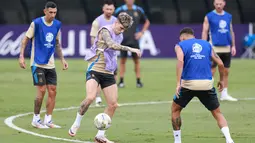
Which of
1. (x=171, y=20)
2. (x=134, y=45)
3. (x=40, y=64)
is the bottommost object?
(x=171, y=20)

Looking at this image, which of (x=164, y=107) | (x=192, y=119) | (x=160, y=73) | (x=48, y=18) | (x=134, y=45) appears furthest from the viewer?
(x=160, y=73)

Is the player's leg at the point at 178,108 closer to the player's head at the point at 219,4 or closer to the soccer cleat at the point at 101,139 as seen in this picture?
the soccer cleat at the point at 101,139

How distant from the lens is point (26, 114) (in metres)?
17.2

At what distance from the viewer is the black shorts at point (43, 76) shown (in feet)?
49.9

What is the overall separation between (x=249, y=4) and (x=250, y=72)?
38.0 feet

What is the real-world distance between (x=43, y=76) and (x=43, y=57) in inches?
14.2

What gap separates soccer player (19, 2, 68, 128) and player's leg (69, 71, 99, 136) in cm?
174

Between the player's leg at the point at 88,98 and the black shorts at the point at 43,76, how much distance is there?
1.67 m

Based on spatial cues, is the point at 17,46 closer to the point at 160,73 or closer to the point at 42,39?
the point at 160,73

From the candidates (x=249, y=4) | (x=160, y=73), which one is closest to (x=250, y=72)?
(x=160, y=73)

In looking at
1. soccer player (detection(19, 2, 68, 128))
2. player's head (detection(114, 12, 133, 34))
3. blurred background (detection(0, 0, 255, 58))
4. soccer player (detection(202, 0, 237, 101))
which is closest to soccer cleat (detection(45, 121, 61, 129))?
soccer player (detection(19, 2, 68, 128))

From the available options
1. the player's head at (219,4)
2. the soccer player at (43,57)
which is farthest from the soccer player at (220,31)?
the soccer player at (43,57)

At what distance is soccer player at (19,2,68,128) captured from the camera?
1515 centimetres

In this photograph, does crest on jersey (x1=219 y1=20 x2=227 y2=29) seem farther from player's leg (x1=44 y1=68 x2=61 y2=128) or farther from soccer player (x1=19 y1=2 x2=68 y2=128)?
player's leg (x1=44 y1=68 x2=61 y2=128)
